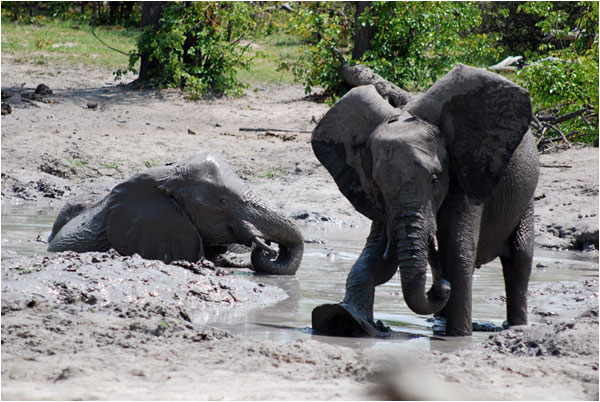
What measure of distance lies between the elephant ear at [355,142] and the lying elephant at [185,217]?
5.82ft

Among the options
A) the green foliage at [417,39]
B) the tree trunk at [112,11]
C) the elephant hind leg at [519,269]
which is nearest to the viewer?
the elephant hind leg at [519,269]

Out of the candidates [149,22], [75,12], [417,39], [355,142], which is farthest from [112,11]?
[355,142]

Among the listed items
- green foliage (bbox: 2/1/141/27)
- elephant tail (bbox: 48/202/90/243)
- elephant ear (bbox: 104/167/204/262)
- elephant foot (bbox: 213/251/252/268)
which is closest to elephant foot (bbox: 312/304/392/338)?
elephant ear (bbox: 104/167/204/262)

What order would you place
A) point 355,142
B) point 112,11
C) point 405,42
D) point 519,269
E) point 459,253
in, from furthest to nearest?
point 112,11 < point 405,42 < point 519,269 < point 355,142 < point 459,253

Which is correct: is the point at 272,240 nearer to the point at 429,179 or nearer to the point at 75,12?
the point at 429,179

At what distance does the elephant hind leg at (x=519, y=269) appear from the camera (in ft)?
22.0

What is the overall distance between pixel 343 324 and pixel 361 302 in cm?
18

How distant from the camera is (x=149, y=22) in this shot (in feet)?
61.2

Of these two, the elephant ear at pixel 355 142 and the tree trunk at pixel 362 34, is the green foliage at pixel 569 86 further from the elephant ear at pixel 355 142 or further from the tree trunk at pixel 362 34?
the elephant ear at pixel 355 142

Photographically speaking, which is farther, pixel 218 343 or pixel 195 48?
pixel 195 48

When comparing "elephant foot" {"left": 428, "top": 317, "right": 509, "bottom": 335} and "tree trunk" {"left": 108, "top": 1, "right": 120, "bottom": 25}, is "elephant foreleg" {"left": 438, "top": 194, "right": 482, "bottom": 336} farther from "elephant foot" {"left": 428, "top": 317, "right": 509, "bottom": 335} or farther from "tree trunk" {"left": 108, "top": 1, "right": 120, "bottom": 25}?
"tree trunk" {"left": 108, "top": 1, "right": 120, "bottom": 25}

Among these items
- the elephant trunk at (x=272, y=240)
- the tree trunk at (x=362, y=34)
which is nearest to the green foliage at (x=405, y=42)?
the tree trunk at (x=362, y=34)

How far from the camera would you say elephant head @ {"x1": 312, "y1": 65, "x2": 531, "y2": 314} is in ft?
17.8

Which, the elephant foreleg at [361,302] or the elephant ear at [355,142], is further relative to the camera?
the elephant ear at [355,142]
